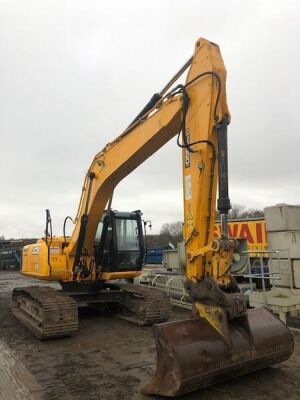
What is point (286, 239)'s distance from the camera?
399 inches

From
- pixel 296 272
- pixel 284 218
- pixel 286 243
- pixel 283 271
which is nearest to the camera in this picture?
pixel 296 272

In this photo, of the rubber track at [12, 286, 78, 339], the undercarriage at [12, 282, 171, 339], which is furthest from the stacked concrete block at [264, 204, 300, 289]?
the rubber track at [12, 286, 78, 339]

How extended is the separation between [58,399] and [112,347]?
7.54 ft

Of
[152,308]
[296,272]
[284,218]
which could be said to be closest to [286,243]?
[284,218]

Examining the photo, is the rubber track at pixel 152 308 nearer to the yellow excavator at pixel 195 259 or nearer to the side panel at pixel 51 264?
the yellow excavator at pixel 195 259

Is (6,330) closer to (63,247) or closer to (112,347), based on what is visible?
(63,247)

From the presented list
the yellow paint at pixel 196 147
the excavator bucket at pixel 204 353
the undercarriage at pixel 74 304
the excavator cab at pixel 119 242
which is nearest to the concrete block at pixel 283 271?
the undercarriage at pixel 74 304

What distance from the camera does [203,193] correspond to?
5.48 m

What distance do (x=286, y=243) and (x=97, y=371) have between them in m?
6.06

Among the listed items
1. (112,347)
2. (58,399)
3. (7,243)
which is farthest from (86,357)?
(7,243)

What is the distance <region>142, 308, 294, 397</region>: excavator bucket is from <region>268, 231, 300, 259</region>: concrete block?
507 cm

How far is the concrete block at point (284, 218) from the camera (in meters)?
10.3

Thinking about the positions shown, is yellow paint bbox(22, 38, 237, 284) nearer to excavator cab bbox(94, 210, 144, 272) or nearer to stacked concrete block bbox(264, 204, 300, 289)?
excavator cab bbox(94, 210, 144, 272)

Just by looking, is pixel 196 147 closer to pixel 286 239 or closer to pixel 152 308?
pixel 152 308
